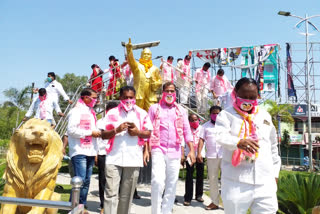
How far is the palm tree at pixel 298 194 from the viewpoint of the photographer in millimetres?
5066

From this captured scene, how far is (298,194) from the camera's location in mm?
5078

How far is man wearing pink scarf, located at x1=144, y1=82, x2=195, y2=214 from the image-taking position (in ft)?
15.2

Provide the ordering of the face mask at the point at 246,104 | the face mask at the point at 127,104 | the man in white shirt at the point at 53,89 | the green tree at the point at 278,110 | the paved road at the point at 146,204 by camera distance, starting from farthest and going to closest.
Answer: the green tree at the point at 278,110 < the man in white shirt at the point at 53,89 < the paved road at the point at 146,204 < the face mask at the point at 127,104 < the face mask at the point at 246,104

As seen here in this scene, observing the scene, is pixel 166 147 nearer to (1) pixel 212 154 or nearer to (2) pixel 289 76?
(1) pixel 212 154

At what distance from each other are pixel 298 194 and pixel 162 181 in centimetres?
223

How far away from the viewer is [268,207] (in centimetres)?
302

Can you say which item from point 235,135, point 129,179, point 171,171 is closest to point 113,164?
point 129,179

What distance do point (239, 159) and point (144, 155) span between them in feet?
6.66

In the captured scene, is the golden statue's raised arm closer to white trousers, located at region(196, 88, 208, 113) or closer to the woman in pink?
the woman in pink

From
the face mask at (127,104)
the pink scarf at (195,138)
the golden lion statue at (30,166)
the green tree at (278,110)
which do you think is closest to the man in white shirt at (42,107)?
the pink scarf at (195,138)

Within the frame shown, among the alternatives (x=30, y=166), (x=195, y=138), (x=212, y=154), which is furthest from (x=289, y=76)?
(x=30, y=166)

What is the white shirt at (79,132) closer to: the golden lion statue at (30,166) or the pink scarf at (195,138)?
the golden lion statue at (30,166)

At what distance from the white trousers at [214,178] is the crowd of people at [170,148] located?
19 mm

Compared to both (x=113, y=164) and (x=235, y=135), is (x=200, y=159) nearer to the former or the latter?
(x=113, y=164)
